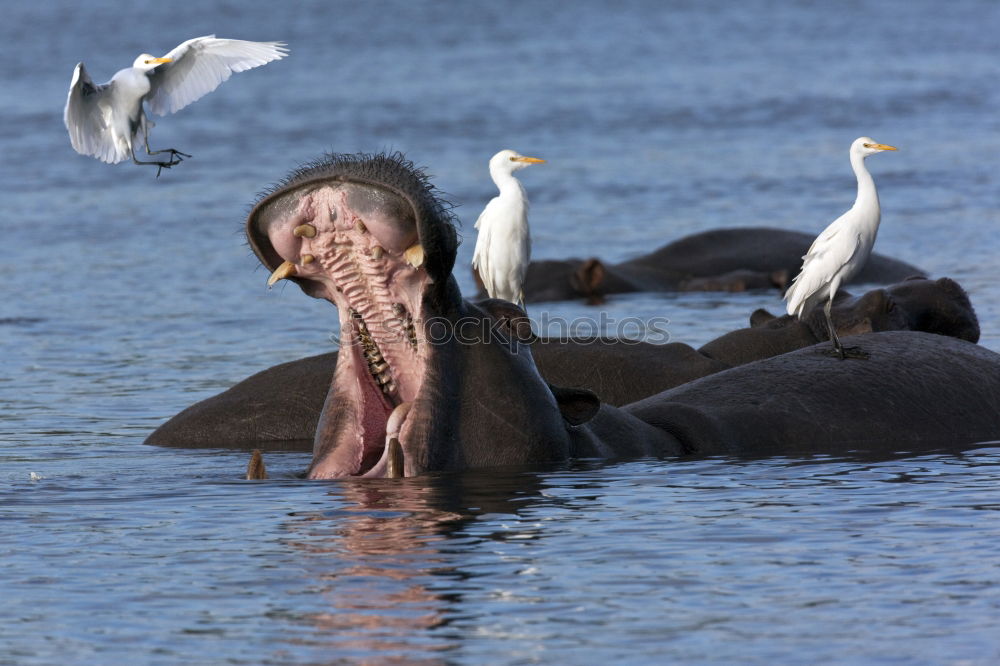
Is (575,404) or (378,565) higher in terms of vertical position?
(575,404)

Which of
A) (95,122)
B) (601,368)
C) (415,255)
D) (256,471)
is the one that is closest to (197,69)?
(95,122)

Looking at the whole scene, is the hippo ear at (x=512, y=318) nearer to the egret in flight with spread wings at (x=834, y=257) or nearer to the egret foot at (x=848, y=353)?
the egret foot at (x=848, y=353)

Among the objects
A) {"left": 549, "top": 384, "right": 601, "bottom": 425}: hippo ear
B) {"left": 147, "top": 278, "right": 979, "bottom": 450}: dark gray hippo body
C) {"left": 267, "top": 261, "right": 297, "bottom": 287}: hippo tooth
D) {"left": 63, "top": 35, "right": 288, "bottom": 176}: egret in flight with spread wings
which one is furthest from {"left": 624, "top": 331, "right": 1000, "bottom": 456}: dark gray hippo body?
{"left": 63, "top": 35, "right": 288, "bottom": 176}: egret in flight with spread wings

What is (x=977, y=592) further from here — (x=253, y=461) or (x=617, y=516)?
(x=253, y=461)

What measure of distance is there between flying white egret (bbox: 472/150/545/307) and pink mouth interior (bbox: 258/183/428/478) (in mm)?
6358

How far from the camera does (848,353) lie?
9008 mm

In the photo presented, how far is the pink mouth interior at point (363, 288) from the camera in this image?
6.54 meters

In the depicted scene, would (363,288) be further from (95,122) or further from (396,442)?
(95,122)

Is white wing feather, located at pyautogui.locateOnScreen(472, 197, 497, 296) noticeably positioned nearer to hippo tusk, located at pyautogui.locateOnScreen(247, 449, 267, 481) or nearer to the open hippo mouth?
hippo tusk, located at pyautogui.locateOnScreen(247, 449, 267, 481)

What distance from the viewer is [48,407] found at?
36.0ft

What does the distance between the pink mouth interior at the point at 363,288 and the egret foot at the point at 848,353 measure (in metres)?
2.68

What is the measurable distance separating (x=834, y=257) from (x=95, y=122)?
16.2ft

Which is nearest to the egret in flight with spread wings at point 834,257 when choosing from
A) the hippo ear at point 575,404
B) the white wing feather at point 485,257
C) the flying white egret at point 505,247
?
the flying white egret at point 505,247

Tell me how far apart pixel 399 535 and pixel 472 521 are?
0.38m
